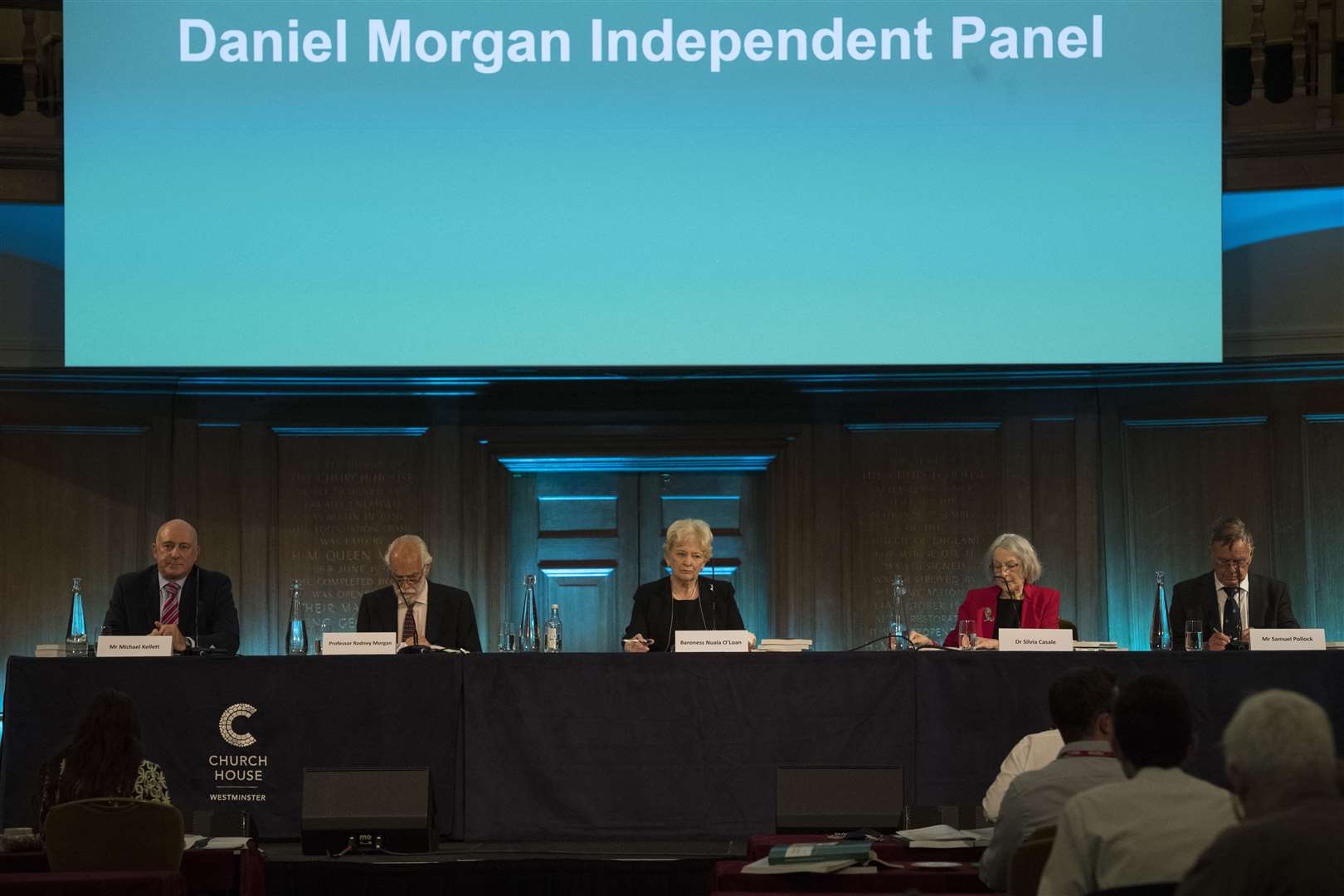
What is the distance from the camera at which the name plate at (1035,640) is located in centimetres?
502

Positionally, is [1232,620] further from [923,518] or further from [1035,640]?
[923,518]

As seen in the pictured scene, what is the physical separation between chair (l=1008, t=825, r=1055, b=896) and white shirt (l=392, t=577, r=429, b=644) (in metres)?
3.17

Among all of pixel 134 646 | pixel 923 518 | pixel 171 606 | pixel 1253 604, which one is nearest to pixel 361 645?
pixel 134 646

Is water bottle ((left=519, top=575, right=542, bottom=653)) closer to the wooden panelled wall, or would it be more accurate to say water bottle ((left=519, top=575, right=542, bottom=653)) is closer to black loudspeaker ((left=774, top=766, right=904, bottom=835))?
black loudspeaker ((left=774, top=766, right=904, bottom=835))

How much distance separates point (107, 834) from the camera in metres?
3.49

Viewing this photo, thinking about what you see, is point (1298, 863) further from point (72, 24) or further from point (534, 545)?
point (72, 24)

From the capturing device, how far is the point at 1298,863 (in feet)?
6.72

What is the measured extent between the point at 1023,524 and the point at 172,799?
417cm

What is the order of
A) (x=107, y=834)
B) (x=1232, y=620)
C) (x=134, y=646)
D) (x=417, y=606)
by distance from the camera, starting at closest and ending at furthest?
1. (x=107, y=834)
2. (x=134, y=646)
3. (x=1232, y=620)
4. (x=417, y=606)

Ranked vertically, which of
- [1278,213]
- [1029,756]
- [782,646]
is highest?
[1278,213]

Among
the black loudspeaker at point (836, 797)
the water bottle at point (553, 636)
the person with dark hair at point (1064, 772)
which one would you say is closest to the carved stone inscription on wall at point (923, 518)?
the water bottle at point (553, 636)

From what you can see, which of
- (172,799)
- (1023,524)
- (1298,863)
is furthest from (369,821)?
(1023,524)

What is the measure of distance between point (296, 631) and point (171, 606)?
872mm

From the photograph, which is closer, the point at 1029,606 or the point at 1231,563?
the point at 1231,563
